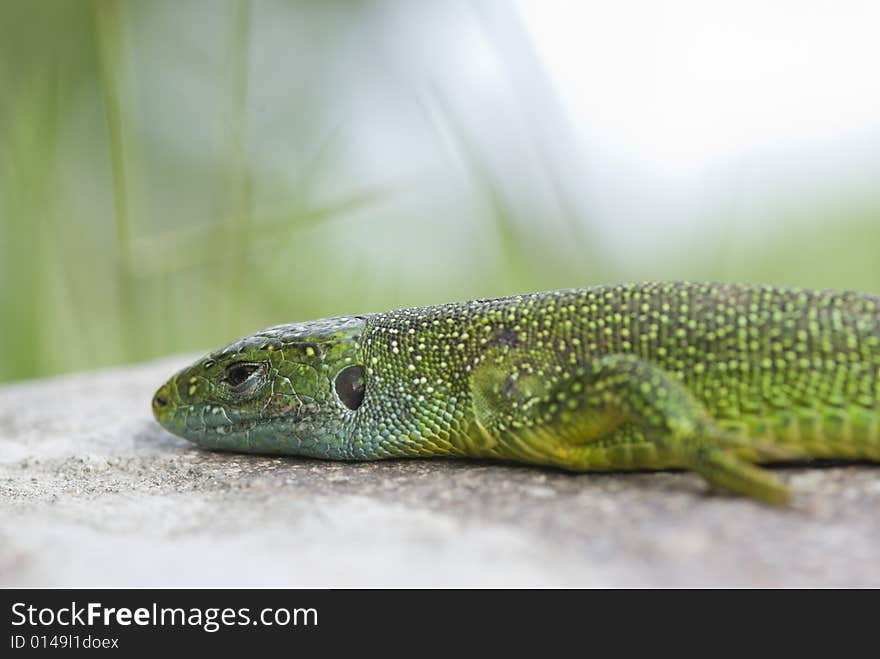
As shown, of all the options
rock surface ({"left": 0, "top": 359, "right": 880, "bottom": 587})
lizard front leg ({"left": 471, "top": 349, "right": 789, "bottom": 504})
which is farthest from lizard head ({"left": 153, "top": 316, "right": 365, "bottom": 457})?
lizard front leg ({"left": 471, "top": 349, "right": 789, "bottom": 504})

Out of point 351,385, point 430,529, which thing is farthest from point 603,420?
point 351,385

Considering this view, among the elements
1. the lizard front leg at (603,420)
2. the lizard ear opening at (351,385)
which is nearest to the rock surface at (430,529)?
the lizard front leg at (603,420)

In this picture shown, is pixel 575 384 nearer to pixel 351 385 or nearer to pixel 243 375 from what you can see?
pixel 351 385

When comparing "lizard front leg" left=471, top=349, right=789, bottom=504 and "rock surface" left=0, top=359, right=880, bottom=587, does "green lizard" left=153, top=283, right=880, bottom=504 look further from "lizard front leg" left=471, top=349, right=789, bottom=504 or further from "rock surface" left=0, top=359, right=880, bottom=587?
"rock surface" left=0, top=359, right=880, bottom=587

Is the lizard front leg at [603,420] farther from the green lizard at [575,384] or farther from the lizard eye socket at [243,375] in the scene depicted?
the lizard eye socket at [243,375]

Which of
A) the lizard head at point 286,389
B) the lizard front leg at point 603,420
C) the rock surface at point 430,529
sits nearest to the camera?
the rock surface at point 430,529

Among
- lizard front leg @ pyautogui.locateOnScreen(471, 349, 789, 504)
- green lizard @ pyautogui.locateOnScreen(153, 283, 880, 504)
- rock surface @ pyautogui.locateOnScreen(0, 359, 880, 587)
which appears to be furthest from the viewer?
green lizard @ pyautogui.locateOnScreen(153, 283, 880, 504)
